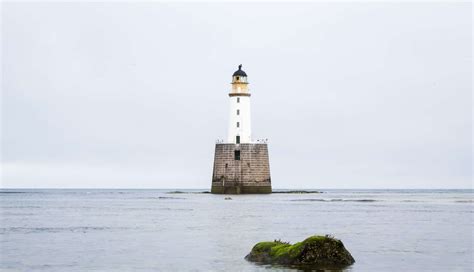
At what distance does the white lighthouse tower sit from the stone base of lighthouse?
0.86m

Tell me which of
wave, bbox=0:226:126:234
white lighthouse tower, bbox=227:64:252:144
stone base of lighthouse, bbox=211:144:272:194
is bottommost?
wave, bbox=0:226:126:234

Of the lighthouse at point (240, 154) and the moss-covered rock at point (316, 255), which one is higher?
the lighthouse at point (240, 154)

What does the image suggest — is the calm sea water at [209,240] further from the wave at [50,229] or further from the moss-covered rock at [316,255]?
the moss-covered rock at [316,255]

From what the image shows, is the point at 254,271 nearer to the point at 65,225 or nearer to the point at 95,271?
the point at 95,271

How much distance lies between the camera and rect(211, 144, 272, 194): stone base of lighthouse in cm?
8756

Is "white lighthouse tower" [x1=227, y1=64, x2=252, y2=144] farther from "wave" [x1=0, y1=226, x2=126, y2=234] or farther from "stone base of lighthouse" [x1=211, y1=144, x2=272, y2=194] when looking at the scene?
"wave" [x1=0, y1=226, x2=126, y2=234]

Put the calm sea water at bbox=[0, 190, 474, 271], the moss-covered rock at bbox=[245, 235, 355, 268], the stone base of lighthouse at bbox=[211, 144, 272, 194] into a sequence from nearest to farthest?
the moss-covered rock at bbox=[245, 235, 355, 268] < the calm sea water at bbox=[0, 190, 474, 271] < the stone base of lighthouse at bbox=[211, 144, 272, 194]

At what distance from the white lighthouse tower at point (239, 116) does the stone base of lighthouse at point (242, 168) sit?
0.86m

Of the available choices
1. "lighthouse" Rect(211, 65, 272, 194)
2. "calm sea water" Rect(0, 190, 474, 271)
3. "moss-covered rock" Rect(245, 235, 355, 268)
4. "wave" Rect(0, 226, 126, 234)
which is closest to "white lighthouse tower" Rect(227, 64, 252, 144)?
"lighthouse" Rect(211, 65, 272, 194)

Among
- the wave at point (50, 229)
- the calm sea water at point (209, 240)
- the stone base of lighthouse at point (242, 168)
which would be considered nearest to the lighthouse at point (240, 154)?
the stone base of lighthouse at point (242, 168)

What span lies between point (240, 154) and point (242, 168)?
1.45 meters

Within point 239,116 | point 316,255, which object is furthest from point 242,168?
point 316,255

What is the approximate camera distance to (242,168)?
87812mm

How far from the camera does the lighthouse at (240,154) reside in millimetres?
87625
